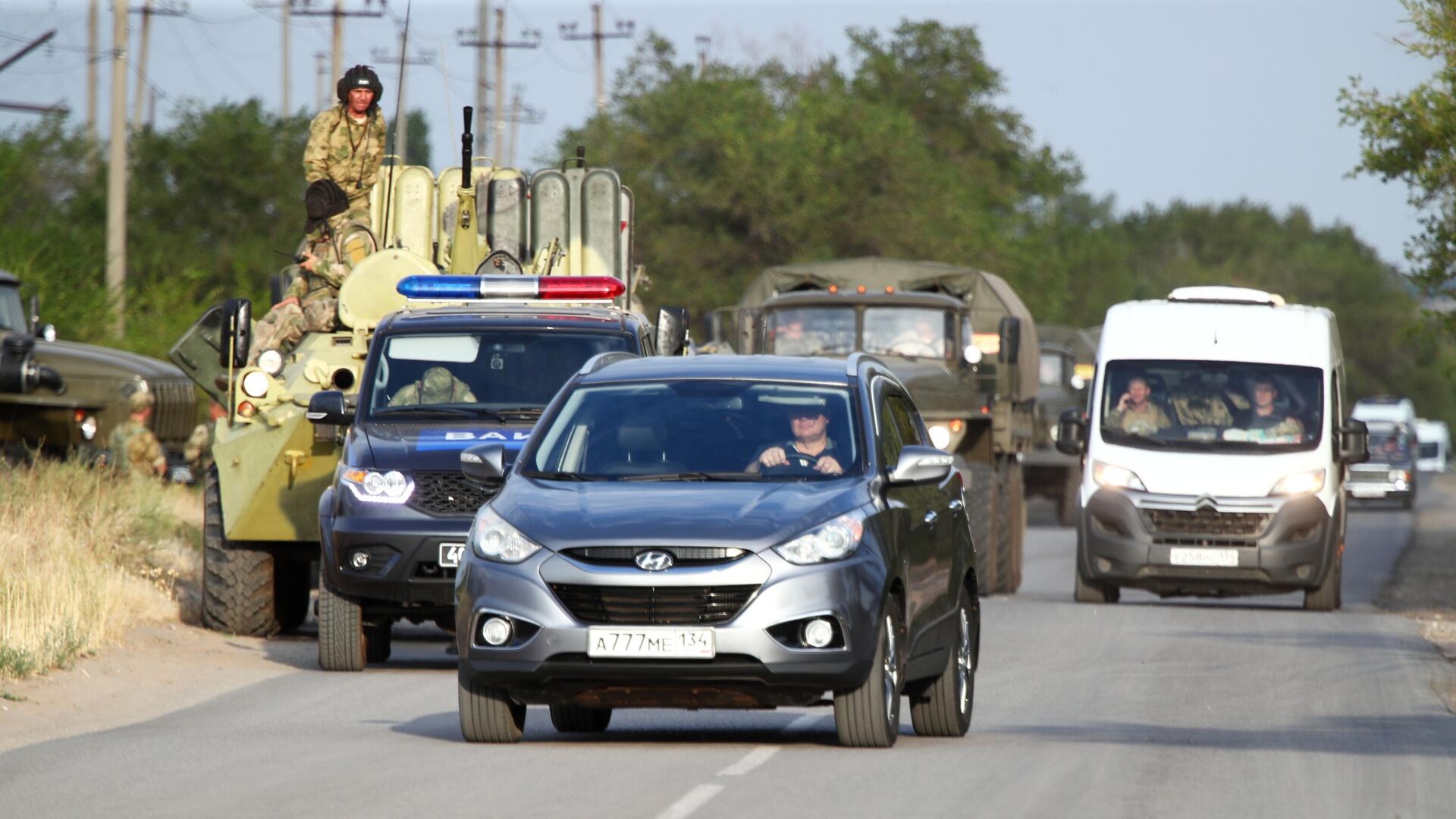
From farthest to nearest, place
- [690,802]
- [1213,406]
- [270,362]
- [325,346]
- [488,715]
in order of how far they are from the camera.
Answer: [1213,406] < [325,346] < [270,362] < [488,715] < [690,802]

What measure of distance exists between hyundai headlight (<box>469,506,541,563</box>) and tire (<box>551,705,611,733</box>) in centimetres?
145

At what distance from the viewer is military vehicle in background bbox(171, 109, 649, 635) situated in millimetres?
15992

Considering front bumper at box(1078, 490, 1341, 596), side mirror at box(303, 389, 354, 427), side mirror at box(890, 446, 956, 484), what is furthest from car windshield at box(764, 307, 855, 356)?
side mirror at box(890, 446, 956, 484)

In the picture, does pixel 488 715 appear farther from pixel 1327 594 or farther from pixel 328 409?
pixel 1327 594

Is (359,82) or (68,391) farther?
(68,391)

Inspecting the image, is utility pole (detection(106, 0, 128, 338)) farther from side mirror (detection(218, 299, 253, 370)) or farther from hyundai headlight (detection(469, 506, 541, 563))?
hyundai headlight (detection(469, 506, 541, 563))

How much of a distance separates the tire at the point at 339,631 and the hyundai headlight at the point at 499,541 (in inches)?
179

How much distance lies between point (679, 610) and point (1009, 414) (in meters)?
14.7

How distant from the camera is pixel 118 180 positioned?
38.8m

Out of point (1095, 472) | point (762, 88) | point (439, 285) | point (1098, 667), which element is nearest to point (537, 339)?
point (439, 285)

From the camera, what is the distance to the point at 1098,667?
1548 centimetres

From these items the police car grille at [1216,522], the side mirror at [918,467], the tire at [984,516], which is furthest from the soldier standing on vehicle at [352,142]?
the side mirror at [918,467]

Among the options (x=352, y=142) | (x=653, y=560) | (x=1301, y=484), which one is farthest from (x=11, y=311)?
(x=653, y=560)

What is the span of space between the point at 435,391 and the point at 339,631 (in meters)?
1.57
